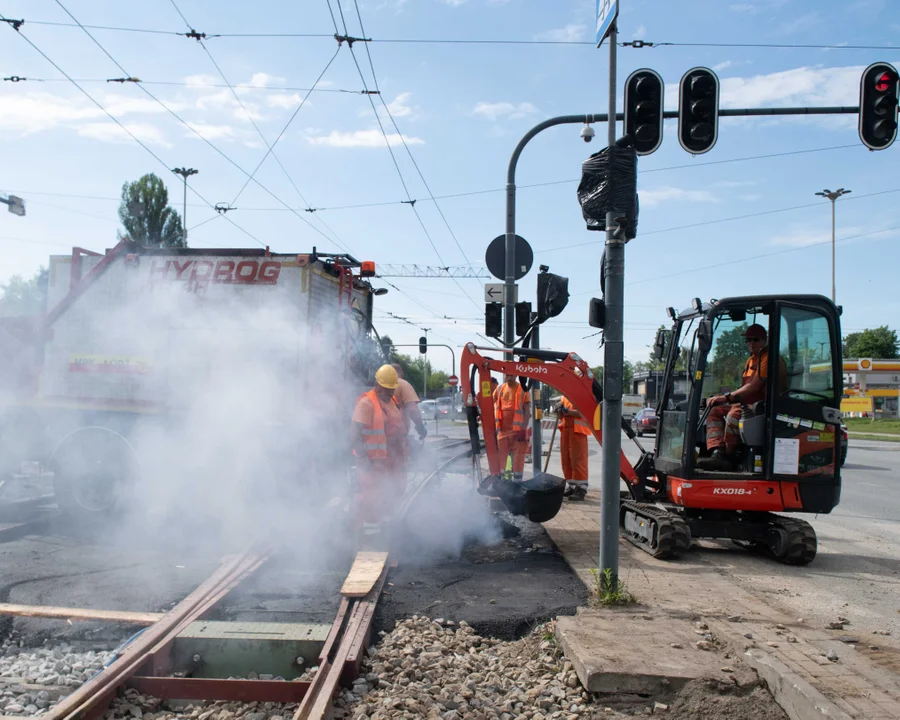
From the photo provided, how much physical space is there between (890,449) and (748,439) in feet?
68.8

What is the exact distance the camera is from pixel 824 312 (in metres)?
7.62


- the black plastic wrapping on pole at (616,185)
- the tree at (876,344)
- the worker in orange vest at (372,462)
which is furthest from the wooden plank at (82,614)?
the tree at (876,344)

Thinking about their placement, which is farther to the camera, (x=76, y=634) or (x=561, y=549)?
(x=561, y=549)

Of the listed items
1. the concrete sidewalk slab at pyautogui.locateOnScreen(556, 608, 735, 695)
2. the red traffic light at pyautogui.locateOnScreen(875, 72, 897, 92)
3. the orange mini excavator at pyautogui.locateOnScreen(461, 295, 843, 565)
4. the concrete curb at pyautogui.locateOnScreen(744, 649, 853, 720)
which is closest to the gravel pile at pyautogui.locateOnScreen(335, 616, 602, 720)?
the concrete sidewalk slab at pyautogui.locateOnScreen(556, 608, 735, 695)

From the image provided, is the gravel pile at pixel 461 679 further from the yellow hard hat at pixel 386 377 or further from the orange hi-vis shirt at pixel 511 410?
the orange hi-vis shirt at pixel 511 410

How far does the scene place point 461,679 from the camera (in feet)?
14.3

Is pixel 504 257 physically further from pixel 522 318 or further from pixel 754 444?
pixel 754 444

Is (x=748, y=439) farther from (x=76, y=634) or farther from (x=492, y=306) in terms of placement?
(x=76, y=634)

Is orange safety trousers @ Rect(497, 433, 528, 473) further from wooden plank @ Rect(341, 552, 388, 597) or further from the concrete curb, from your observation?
the concrete curb

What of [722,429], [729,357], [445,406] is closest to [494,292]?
[729,357]

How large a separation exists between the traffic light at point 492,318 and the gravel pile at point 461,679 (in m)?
5.99

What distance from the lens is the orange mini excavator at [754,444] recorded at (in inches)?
295

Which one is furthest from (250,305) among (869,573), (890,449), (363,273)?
(890,449)

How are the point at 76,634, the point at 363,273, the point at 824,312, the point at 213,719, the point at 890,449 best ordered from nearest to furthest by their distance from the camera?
the point at 213,719, the point at 76,634, the point at 824,312, the point at 363,273, the point at 890,449
